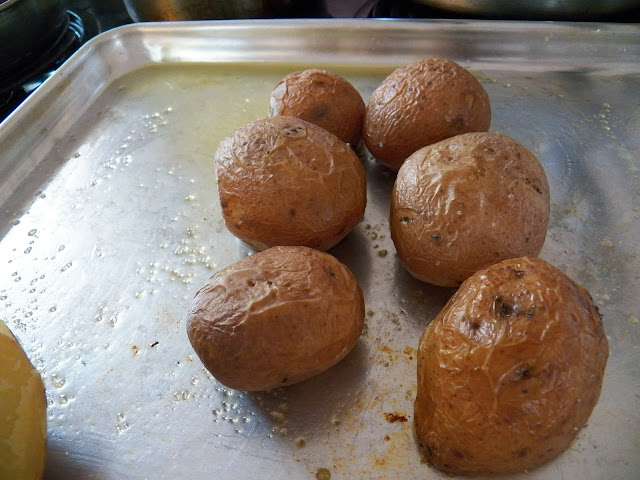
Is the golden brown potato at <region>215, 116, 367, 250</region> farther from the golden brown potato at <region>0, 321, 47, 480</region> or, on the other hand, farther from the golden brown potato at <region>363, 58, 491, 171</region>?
the golden brown potato at <region>0, 321, 47, 480</region>

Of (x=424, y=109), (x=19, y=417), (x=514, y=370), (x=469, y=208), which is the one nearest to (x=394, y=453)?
(x=514, y=370)

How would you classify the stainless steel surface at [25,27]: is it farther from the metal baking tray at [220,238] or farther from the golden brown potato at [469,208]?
the golden brown potato at [469,208]

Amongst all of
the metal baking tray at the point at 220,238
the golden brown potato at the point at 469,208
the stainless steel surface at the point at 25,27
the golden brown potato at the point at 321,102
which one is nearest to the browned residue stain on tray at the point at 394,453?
the metal baking tray at the point at 220,238

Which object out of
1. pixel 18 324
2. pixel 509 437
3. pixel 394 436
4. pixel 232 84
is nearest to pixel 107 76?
pixel 232 84

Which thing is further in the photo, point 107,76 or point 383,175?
point 107,76

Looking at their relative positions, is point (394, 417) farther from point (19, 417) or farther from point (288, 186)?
point (19, 417)

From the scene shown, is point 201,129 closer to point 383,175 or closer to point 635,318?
point 383,175

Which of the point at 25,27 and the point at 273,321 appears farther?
the point at 25,27
